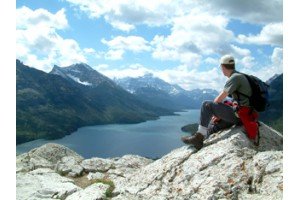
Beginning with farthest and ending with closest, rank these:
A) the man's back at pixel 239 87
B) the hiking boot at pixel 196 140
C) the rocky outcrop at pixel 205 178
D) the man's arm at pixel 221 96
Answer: the hiking boot at pixel 196 140, the man's arm at pixel 221 96, the man's back at pixel 239 87, the rocky outcrop at pixel 205 178

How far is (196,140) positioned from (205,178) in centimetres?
269

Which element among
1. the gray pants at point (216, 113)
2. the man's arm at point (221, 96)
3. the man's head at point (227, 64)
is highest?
the man's head at point (227, 64)

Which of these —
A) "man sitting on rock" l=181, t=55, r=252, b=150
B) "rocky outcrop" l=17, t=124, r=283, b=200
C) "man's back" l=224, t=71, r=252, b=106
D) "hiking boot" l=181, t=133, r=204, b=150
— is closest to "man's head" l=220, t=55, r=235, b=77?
"man sitting on rock" l=181, t=55, r=252, b=150

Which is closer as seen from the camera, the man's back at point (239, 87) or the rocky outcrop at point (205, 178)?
the rocky outcrop at point (205, 178)

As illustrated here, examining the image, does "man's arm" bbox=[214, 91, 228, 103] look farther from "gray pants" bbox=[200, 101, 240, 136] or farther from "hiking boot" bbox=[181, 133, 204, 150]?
"hiking boot" bbox=[181, 133, 204, 150]

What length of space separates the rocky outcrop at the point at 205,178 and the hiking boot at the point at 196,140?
0.34 meters

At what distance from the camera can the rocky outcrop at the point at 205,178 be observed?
14055 mm

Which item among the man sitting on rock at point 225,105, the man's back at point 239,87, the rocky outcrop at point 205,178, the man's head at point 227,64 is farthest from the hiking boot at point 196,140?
the man's head at point 227,64

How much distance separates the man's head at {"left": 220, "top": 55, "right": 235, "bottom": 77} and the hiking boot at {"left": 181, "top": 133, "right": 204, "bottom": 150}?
315cm

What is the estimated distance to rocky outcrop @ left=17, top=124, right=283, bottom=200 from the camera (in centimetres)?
1405

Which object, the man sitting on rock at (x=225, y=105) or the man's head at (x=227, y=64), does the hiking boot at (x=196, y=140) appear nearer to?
the man sitting on rock at (x=225, y=105)

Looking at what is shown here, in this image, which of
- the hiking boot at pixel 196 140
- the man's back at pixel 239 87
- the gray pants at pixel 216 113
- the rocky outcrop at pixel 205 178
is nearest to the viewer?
the rocky outcrop at pixel 205 178
